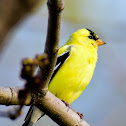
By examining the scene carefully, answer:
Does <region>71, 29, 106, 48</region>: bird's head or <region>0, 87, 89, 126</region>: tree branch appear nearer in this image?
<region>0, 87, 89, 126</region>: tree branch

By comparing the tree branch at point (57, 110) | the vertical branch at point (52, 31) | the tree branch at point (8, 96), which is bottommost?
the tree branch at point (57, 110)

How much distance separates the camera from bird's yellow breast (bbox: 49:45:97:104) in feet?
12.7

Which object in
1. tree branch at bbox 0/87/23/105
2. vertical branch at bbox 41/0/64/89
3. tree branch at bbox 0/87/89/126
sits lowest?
tree branch at bbox 0/87/89/126

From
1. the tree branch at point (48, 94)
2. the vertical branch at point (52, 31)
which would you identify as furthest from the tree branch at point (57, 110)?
the vertical branch at point (52, 31)

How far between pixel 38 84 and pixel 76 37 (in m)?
3.72

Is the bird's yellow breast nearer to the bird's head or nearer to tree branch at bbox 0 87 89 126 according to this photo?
the bird's head

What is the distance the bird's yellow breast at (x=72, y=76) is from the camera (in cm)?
387

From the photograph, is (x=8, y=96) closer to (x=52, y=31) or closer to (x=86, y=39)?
(x=52, y=31)

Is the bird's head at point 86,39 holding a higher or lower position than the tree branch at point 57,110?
higher

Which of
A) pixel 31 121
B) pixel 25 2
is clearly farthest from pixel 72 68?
pixel 25 2

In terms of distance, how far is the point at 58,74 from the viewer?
3867 mm

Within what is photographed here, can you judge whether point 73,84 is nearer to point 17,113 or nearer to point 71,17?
point 17,113

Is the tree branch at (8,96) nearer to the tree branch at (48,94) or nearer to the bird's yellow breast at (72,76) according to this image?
the tree branch at (48,94)

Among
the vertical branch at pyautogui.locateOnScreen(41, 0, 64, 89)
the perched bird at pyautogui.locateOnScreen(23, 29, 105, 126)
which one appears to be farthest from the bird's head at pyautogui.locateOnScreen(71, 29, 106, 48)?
the vertical branch at pyautogui.locateOnScreen(41, 0, 64, 89)
